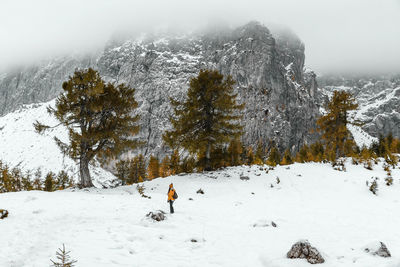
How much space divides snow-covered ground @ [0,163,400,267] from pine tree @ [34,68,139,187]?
657 cm

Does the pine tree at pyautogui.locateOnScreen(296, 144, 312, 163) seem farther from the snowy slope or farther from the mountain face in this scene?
the snowy slope

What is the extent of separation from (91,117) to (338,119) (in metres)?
26.3

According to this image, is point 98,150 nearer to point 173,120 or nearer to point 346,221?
point 173,120

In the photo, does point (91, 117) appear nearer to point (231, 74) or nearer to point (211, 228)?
point (211, 228)

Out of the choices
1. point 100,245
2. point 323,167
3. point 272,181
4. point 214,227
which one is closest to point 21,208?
point 100,245

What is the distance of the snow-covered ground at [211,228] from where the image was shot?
733cm

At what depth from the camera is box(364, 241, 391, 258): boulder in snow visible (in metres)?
7.14

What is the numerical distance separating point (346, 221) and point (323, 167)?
44.1ft

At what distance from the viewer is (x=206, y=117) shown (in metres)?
24.3

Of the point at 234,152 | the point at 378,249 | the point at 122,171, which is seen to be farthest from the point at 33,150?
the point at 378,249

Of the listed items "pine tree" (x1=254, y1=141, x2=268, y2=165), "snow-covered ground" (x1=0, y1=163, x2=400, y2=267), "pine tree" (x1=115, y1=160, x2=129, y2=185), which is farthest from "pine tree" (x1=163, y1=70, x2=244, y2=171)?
"pine tree" (x1=115, y1=160, x2=129, y2=185)

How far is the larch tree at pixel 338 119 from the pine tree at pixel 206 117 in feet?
41.5

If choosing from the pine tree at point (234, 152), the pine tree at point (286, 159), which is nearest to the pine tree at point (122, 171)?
the pine tree at point (234, 152)

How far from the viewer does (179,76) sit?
5915 inches
